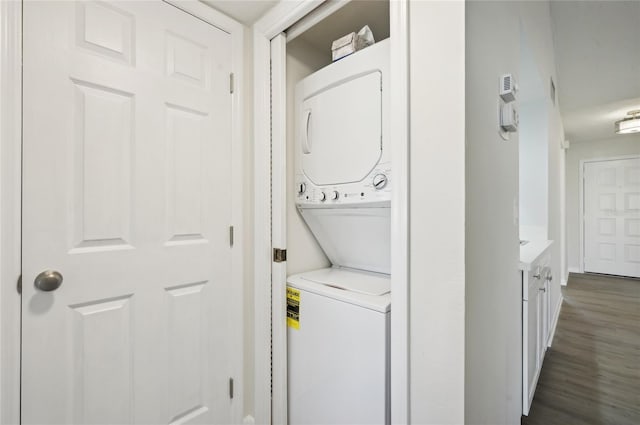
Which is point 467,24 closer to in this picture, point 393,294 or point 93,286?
point 393,294

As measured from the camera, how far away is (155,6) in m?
1.19

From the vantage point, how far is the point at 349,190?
124 centimetres

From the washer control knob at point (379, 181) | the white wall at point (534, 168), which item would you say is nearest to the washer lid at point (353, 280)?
the washer control knob at point (379, 181)

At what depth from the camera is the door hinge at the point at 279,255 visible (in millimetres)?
1444

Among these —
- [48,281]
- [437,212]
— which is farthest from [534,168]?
[48,281]

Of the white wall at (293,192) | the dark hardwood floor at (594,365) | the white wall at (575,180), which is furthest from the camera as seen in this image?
the white wall at (575,180)

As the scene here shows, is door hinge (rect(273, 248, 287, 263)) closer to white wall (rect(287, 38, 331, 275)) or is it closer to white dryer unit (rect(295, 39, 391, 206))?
white wall (rect(287, 38, 331, 275))

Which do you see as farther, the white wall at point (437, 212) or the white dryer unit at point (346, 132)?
the white dryer unit at point (346, 132)

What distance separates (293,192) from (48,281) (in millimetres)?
1038

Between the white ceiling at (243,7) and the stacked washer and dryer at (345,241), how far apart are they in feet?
1.26

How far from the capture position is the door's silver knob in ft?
3.03

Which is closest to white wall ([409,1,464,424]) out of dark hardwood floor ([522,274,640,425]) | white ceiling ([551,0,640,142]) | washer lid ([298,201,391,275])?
washer lid ([298,201,391,275])

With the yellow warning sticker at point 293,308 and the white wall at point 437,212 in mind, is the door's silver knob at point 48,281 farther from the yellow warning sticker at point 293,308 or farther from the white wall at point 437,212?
the white wall at point 437,212

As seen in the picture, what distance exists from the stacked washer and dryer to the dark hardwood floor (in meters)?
1.44
